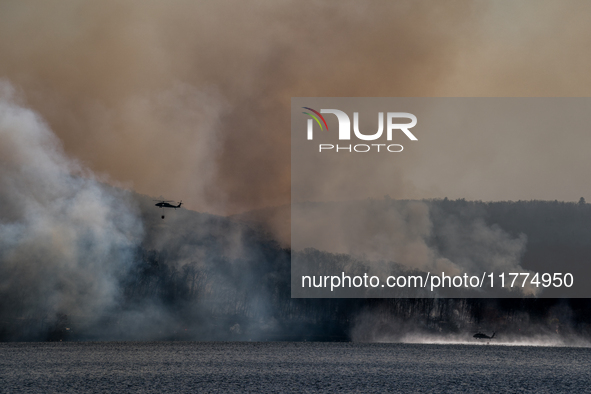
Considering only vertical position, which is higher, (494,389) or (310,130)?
(310,130)

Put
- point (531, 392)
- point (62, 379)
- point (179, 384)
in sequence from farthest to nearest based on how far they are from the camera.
Result: point (62, 379) → point (179, 384) → point (531, 392)

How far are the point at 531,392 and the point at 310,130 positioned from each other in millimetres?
56694

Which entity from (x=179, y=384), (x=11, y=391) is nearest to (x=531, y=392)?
(x=179, y=384)

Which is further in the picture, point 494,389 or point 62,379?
point 62,379

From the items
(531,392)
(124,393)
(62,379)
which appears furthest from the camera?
(62,379)

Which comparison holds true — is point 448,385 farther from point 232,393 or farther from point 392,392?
point 232,393

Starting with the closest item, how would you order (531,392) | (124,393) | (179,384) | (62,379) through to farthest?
(124,393)
(531,392)
(179,384)
(62,379)

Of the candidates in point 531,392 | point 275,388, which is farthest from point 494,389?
point 275,388

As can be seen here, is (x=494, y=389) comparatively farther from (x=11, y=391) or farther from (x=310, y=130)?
(x=11, y=391)

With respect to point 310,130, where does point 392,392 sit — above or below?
below

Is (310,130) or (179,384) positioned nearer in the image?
(179,384)

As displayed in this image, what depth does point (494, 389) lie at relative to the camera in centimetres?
8000

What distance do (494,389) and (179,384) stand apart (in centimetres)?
5145

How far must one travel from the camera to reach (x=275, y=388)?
76938mm
